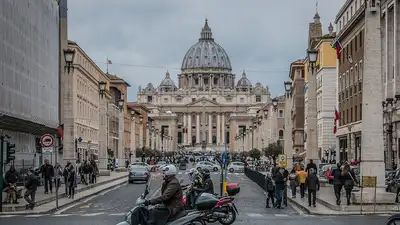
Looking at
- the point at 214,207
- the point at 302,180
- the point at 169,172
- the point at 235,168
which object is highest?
the point at 169,172

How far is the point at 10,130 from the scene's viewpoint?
47.1m

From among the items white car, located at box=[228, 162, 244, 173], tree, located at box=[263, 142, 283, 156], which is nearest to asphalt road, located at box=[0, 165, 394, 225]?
white car, located at box=[228, 162, 244, 173]

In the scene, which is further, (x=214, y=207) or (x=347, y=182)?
(x=347, y=182)

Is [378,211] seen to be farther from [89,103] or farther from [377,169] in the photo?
[89,103]

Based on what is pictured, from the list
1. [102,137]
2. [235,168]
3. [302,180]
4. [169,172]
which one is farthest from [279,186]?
[235,168]

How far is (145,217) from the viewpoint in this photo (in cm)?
1536

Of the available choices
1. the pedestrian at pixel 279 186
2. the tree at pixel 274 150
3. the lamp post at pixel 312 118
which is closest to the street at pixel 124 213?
the pedestrian at pixel 279 186

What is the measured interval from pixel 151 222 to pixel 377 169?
15.2 metres

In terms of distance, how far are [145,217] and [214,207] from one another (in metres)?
4.98

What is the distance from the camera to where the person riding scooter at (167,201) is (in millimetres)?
15523

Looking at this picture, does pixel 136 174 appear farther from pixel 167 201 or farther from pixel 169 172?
pixel 167 201

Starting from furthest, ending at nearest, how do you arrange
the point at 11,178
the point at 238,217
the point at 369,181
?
the point at 11,178 → the point at 369,181 → the point at 238,217

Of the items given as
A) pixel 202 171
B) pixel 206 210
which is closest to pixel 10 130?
pixel 202 171

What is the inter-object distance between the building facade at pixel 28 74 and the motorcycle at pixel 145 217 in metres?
26.7
